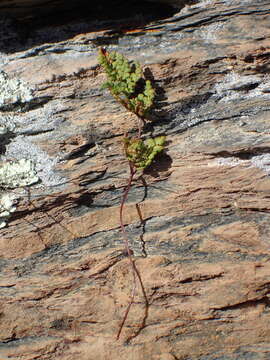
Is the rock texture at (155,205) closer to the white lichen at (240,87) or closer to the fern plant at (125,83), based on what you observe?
the white lichen at (240,87)

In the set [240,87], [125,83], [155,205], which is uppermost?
[125,83]

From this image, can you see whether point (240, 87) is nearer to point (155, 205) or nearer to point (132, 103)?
point (132, 103)

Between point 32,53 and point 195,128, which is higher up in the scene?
point 32,53

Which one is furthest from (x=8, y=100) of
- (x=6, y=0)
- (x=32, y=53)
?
(x=6, y=0)

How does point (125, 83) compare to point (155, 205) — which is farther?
point (155, 205)

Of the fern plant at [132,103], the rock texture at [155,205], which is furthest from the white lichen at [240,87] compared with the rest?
the fern plant at [132,103]

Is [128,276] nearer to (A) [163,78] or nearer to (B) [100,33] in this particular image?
(A) [163,78]

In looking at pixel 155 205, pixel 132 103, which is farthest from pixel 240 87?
pixel 155 205
